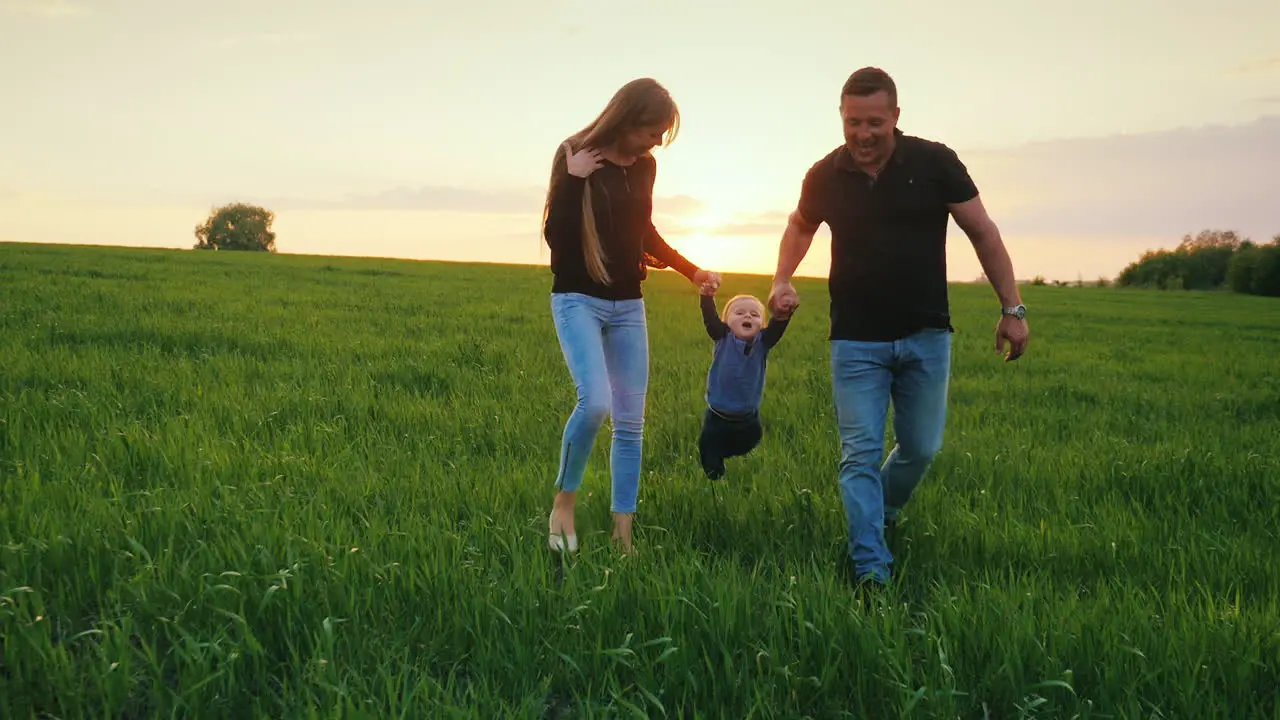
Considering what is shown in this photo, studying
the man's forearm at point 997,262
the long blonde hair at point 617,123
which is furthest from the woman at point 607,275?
the man's forearm at point 997,262

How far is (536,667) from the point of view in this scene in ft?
10.00

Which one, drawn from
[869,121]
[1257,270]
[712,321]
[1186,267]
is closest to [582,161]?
[712,321]

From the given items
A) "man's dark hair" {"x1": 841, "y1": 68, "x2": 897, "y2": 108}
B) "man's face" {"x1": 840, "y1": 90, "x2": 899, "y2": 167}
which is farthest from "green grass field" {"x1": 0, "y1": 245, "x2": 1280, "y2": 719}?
"man's dark hair" {"x1": 841, "y1": 68, "x2": 897, "y2": 108}

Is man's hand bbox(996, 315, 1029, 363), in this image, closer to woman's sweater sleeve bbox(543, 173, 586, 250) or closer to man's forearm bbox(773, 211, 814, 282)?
man's forearm bbox(773, 211, 814, 282)

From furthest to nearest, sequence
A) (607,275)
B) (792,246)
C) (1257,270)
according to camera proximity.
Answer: (1257,270), (792,246), (607,275)

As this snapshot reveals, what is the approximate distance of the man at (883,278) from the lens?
411 centimetres

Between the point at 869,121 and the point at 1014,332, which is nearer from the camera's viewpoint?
the point at 869,121

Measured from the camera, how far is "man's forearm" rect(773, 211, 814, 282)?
462 centimetres

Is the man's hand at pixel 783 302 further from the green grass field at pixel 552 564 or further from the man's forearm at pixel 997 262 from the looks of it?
the green grass field at pixel 552 564

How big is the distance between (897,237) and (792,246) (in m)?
0.61

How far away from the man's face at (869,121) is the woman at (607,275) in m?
0.81

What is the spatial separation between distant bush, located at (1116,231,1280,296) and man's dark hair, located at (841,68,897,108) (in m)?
73.3

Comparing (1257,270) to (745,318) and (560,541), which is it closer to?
(745,318)

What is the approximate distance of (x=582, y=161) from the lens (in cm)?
434
